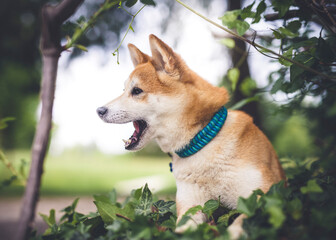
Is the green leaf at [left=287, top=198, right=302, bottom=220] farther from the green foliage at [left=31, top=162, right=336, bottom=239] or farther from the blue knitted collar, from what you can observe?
the blue knitted collar

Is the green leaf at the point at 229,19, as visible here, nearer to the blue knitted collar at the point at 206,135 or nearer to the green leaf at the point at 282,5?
the green leaf at the point at 282,5

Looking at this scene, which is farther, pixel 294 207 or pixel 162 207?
pixel 162 207

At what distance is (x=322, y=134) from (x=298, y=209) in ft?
A: 13.0

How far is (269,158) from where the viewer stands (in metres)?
1.75

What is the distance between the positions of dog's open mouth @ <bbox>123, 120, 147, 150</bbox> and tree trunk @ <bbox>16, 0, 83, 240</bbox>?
946 millimetres

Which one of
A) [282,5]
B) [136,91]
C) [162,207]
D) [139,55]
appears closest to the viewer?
[282,5]

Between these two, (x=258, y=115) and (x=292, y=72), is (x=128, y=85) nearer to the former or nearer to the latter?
(x=292, y=72)

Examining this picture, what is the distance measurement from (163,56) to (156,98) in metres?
0.32

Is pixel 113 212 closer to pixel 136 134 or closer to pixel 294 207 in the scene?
pixel 136 134

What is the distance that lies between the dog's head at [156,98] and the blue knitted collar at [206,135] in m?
0.18

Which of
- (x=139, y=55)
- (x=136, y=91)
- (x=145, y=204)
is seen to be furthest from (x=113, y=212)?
(x=139, y=55)

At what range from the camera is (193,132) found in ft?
5.91

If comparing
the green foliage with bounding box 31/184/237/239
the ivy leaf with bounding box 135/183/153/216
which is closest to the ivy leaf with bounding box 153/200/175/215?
the green foliage with bounding box 31/184/237/239

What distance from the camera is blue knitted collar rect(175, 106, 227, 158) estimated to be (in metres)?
1.72
